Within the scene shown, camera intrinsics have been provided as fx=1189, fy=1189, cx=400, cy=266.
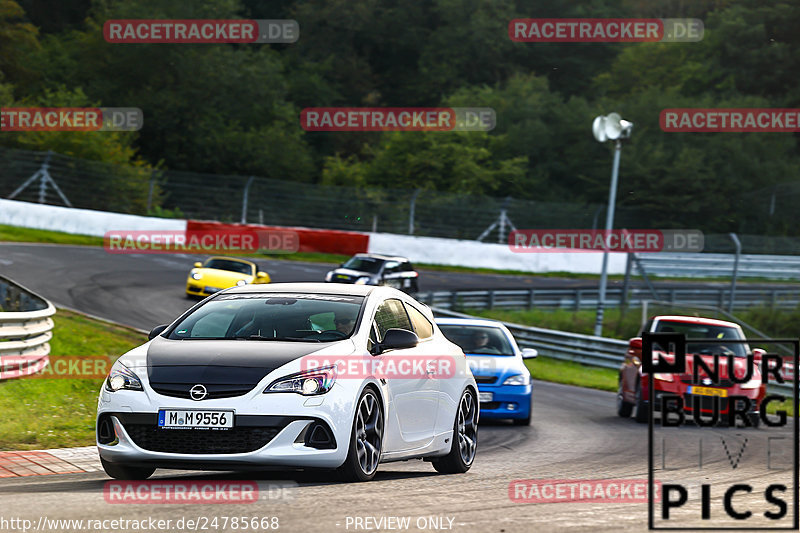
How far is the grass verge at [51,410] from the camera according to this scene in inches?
436

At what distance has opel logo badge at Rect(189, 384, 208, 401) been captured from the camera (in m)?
7.73

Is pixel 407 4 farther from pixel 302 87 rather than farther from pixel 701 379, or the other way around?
pixel 701 379

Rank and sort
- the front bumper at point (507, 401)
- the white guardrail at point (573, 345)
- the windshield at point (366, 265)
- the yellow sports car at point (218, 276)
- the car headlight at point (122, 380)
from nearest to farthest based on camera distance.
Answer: the car headlight at point (122, 380)
the front bumper at point (507, 401)
the white guardrail at point (573, 345)
the yellow sports car at point (218, 276)
the windshield at point (366, 265)

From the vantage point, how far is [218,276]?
95.8ft

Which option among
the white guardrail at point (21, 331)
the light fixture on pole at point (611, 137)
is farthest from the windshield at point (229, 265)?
the white guardrail at point (21, 331)

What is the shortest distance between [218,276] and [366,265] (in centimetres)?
577

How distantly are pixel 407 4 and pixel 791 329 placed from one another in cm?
5985

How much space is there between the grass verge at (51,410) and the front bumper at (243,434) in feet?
10.4
